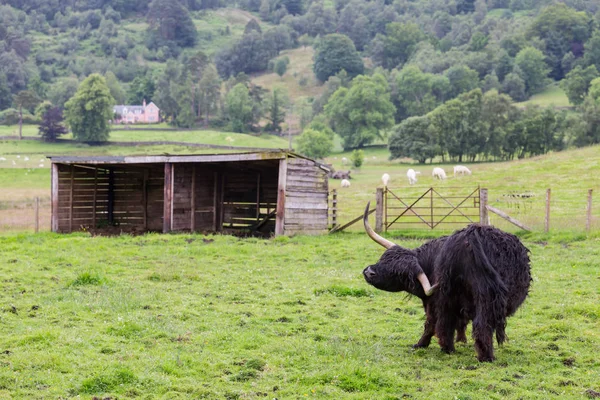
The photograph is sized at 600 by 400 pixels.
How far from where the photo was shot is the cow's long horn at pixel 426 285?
9.29 meters

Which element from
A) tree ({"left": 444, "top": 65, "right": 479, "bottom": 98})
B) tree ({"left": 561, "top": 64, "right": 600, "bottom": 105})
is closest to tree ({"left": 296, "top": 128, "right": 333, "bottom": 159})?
tree ({"left": 561, "top": 64, "right": 600, "bottom": 105})

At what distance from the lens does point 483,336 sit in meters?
8.91

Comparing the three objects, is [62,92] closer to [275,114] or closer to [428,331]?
[275,114]

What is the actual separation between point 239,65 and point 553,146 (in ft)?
440

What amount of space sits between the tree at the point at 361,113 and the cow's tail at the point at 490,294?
9094cm

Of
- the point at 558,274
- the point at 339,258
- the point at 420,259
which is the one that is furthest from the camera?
the point at 339,258

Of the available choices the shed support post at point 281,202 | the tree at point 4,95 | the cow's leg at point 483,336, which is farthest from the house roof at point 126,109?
the cow's leg at point 483,336

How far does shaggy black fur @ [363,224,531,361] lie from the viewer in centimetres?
898

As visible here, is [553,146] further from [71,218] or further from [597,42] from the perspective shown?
[597,42]

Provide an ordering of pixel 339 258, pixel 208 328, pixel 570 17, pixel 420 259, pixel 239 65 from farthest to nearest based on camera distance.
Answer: pixel 239 65, pixel 570 17, pixel 339 258, pixel 208 328, pixel 420 259

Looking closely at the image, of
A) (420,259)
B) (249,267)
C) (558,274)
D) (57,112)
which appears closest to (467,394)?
(420,259)

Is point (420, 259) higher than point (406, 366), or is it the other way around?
point (420, 259)

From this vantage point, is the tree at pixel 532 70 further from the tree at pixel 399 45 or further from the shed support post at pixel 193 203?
the shed support post at pixel 193 203

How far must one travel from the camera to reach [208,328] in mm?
10820
